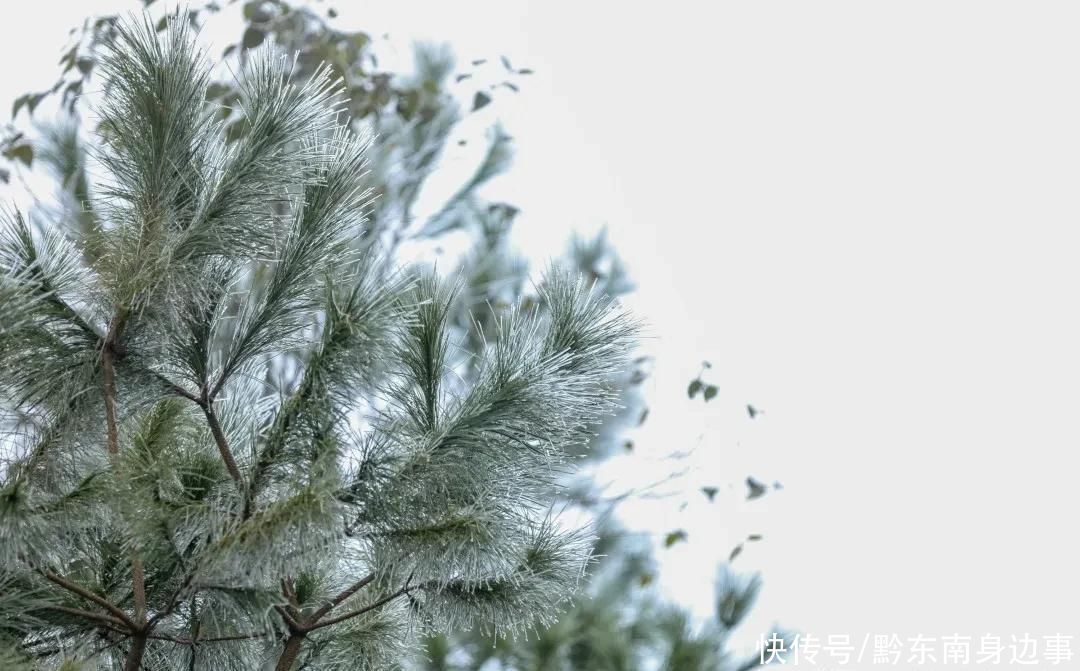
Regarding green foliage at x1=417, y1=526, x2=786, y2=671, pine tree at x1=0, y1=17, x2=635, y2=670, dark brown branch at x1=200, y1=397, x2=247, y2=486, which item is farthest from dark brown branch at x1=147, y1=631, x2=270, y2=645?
green foliage at x1=417, y1=526, x2=786, y2=671

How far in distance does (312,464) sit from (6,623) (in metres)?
0.36

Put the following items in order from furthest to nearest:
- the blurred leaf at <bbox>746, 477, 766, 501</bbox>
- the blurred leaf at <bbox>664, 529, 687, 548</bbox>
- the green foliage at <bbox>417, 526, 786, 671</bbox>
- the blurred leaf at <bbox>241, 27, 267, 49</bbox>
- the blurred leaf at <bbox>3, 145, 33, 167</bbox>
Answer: the blurred leaf at <bbox>746, 477, 766, 501</bbox> → the blurred leaf at <bbox>241, 27, 267, 49</bbox> → the blurred leaf at <bbox>664, 529, 687, 548</bbox> → the blurred leaf at <bbox>3, 145, 33, 167</bbox> → the green foliage at <bbox>417, 526, 786, 671</bbox>

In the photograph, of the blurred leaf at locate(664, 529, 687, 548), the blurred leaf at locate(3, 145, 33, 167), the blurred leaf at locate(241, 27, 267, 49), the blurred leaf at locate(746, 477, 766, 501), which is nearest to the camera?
the blurred leaf at locate(3, 145, 33, 167)

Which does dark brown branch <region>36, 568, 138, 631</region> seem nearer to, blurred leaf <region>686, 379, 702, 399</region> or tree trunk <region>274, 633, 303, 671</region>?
tree trunk <region>274, 633, 303, 671</region>

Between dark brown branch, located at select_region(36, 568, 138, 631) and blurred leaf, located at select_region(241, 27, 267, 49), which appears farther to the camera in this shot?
blurred leaf, located at select_region(241, 27, 267, 49)

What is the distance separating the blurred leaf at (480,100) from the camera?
4.35 metres

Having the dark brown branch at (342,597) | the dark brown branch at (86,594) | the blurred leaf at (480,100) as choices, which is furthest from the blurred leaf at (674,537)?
the dark brown branch at (86,594)

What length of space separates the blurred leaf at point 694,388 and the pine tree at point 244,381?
112 inches

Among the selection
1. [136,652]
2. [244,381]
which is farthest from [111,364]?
[136,652]

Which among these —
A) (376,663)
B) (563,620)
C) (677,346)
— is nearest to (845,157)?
(677,346)

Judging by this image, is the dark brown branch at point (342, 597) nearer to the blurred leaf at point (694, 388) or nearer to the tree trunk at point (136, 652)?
the tree trunk at point (136, 652)

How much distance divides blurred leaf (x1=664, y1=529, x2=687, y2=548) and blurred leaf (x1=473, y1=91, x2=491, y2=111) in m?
1.62

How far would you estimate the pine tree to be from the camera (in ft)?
3.80

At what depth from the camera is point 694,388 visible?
4.15 metres
